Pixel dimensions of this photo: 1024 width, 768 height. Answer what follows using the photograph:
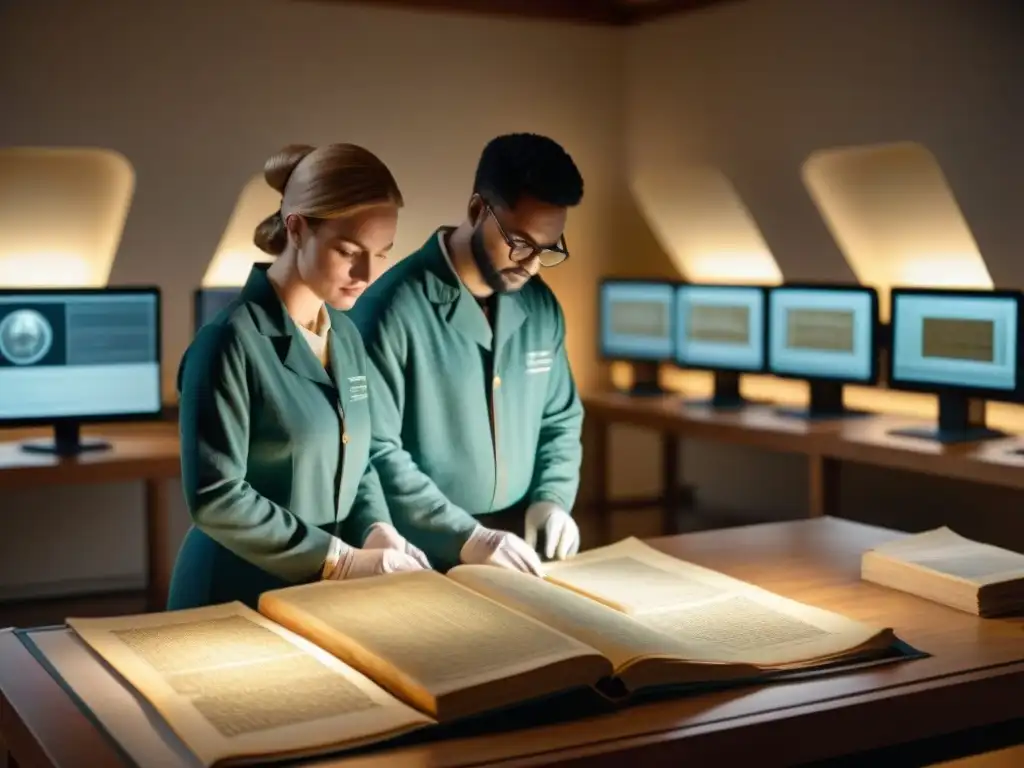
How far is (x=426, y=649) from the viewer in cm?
143

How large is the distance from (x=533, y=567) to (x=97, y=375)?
8.67 feet

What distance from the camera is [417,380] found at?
6.80 feet

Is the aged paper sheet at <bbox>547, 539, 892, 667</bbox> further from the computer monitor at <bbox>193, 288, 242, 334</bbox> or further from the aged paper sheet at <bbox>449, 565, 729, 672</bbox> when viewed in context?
the computer monitor at <bbox>193, 288, 242, 334</bbox>

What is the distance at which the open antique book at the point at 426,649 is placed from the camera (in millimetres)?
1305

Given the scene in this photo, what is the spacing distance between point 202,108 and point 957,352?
2.62 m

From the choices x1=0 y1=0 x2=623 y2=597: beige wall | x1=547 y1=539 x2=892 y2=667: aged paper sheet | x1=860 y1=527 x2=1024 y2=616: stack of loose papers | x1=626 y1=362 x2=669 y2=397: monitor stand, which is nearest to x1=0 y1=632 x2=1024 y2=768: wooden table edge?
x1=547 y1=539 x2=892 y2=667: aged paper sheet

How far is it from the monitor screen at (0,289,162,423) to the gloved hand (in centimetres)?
256

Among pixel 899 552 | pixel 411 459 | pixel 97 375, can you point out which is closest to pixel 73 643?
pixel 411 459

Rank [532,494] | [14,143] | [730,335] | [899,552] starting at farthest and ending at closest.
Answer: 1. [730,335]
2. [14,143]
3. [532,494]
4. [899,552]

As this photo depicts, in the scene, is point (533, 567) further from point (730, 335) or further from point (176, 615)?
point (730, 335)

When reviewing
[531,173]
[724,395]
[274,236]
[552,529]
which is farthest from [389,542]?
[724,395]

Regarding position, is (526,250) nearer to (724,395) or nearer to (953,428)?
(953,428)

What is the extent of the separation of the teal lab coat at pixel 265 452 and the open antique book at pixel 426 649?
0.11m

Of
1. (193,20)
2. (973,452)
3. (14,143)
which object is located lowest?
(973,452)
